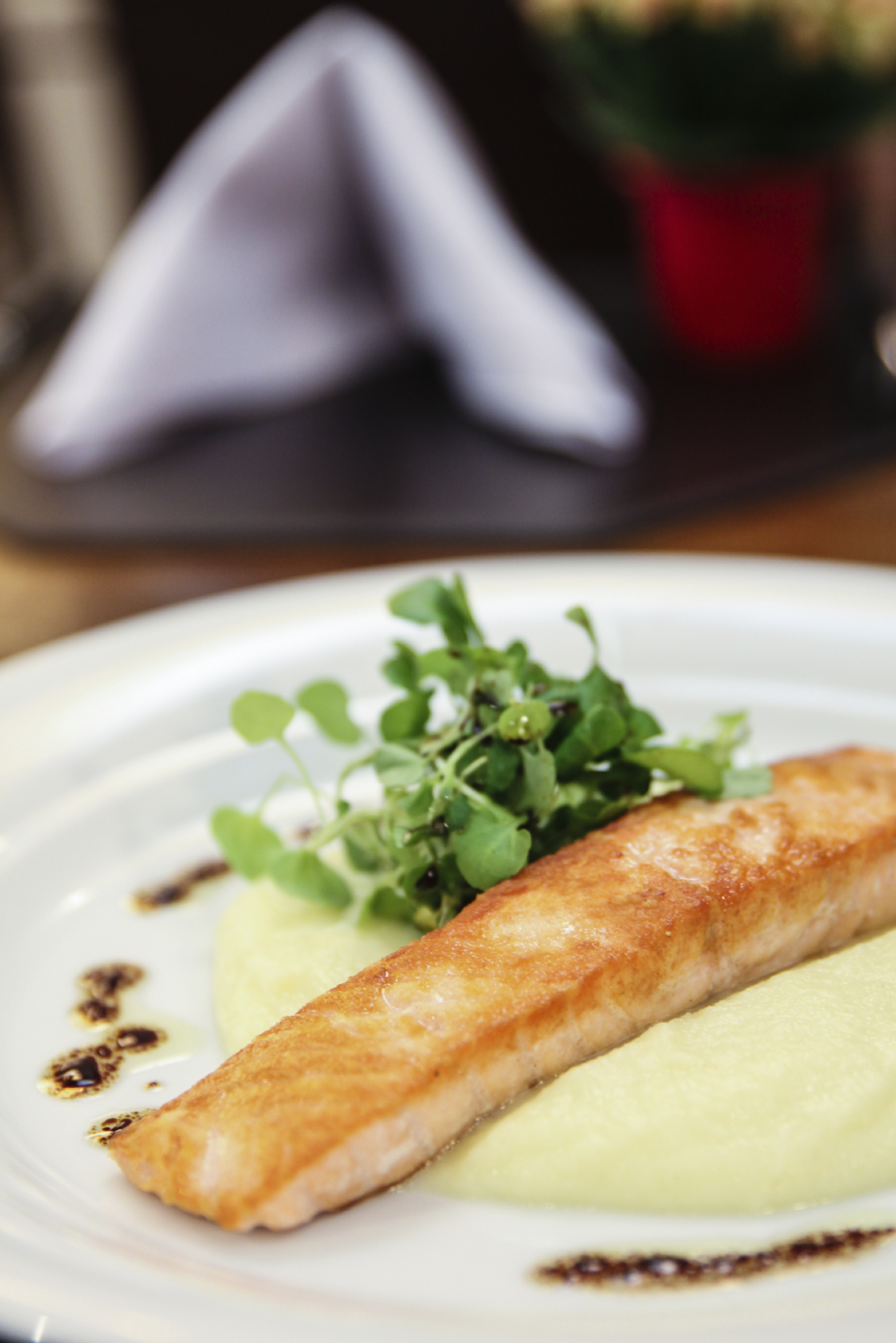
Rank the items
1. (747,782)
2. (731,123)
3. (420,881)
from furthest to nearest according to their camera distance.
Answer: (731,123) < (747,782) < (420,881)

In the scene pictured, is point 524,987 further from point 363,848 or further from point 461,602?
point 461,602

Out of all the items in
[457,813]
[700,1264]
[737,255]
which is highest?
[737,255]

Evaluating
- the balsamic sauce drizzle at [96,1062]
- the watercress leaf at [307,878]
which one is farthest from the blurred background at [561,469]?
the balsamic sauce drizzle at [96,1062]

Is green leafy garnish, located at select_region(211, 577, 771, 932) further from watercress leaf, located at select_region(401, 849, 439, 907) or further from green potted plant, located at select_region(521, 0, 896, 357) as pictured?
green potted plant, located at select_region(521, 0, 896, 357)

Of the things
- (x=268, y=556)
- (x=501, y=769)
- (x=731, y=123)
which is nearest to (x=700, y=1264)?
(x=501, y=769)

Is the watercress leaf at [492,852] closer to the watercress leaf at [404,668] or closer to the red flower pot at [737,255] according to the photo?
the watercress leaf at [404,668]

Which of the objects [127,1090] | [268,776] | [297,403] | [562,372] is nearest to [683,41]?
[562,372]
